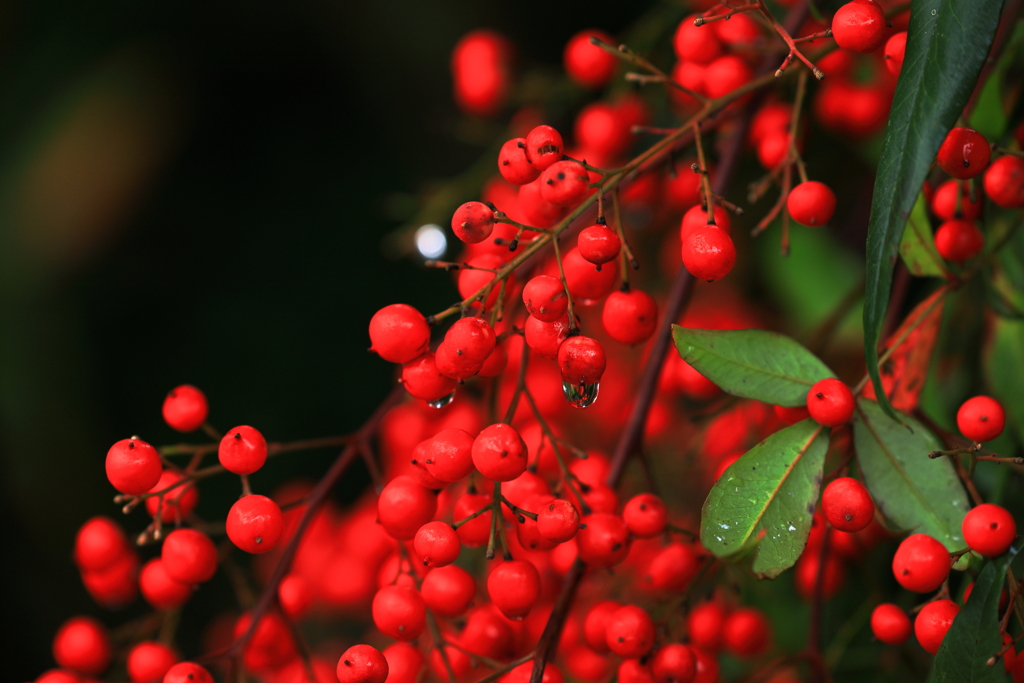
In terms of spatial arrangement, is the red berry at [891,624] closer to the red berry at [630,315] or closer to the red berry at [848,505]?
the red berry at [848,505]

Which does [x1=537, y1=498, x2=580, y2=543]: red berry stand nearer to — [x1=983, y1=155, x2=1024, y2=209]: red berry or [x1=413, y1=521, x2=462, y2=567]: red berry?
[x1=413, y1=521, x2=462, y2=567]: red berry

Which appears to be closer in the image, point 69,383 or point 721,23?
point 721,23

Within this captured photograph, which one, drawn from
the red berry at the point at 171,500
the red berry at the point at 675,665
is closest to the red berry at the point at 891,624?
the red berry at the point at 675,665

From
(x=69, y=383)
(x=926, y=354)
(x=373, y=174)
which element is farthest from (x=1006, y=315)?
(x=69, y=383)

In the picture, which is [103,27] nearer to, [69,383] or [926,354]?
[69,383]

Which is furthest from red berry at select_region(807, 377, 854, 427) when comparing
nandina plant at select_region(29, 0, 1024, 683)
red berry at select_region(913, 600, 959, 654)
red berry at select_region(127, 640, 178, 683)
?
red berry at select_region(127, 640, 178, 683)

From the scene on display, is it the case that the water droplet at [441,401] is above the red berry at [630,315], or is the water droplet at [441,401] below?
below

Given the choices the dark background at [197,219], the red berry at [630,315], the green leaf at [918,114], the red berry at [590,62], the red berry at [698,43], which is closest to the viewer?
the green leaf at [918,114]
